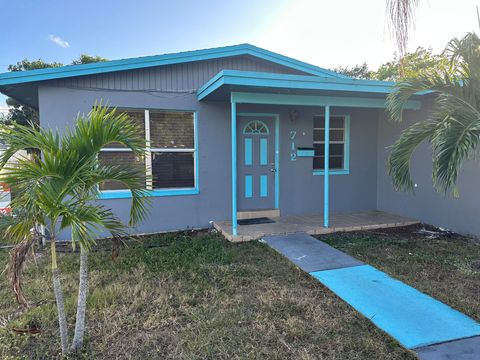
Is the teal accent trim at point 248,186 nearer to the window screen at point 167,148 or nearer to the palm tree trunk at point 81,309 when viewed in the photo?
the window screen at point 167,148

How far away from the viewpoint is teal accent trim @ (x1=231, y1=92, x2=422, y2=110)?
526 centimetres

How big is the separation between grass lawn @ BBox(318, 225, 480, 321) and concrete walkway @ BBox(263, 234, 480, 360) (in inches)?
8.1

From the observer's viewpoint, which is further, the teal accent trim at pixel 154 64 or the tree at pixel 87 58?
the tree at pixel 87 58

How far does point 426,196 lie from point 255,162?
3563mm

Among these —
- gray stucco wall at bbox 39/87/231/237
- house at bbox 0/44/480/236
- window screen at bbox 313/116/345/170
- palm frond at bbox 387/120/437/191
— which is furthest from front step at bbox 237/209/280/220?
palm frond at bbox 387/120/437/191

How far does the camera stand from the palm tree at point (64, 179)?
206 centimetres

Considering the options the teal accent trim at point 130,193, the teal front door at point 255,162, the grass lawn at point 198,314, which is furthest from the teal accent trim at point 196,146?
the grass lawn at point 198,314

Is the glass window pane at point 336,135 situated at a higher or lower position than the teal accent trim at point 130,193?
higher

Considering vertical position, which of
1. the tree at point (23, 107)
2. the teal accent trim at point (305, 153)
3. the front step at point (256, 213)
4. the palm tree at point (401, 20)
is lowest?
the front step at point (256, 213)

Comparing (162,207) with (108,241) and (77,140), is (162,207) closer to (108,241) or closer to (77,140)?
(108,241)

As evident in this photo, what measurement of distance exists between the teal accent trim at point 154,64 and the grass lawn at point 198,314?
2.84 m

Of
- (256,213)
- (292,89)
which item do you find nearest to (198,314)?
(292,89)

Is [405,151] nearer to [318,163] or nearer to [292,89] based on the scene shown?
[292,89]

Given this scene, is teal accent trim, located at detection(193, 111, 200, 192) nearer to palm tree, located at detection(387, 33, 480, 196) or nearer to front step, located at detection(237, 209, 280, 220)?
front step, located at detection(237, 209, 280, 220)
